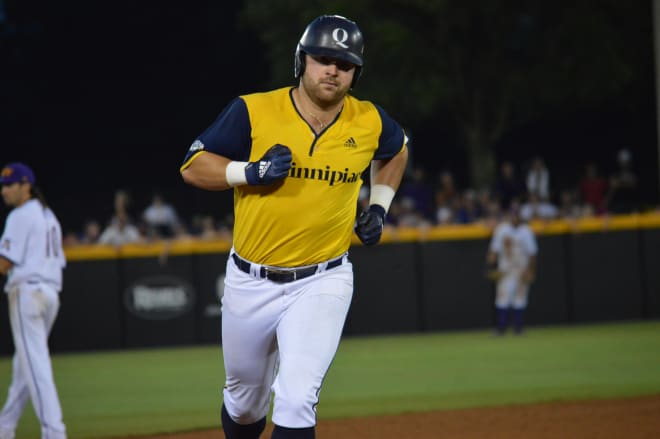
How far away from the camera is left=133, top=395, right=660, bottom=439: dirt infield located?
820cm

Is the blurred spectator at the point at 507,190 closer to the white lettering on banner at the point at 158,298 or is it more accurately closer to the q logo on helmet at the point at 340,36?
the white lettering on banner at the point at 158,298

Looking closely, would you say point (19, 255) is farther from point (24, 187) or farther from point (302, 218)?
point (302, 218)

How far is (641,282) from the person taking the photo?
57.6 feet

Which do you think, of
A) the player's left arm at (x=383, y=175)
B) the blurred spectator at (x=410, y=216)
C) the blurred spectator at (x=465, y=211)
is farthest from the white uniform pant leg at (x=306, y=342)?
the blurred spectator at (x=465, y=211)

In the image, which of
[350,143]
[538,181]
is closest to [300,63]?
[350,143]

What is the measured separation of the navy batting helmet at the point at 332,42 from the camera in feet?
17.9

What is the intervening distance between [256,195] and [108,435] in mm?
Answer: 4171

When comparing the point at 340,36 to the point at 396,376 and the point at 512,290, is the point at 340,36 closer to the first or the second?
the point at 396,376

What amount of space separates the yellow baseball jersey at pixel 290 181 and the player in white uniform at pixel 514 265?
10938 millimetres

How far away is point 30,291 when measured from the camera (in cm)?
812

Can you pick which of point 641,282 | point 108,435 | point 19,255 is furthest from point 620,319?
point 19,255

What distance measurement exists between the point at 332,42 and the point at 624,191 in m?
23.3

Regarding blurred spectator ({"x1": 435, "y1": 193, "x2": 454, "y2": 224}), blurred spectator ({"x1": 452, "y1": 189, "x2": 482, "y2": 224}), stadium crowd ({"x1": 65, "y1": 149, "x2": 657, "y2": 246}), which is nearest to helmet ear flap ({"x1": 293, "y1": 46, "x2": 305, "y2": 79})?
stadium crowd ({"x1": 65, "y1": 149, "x2": 657, "y2": 246})

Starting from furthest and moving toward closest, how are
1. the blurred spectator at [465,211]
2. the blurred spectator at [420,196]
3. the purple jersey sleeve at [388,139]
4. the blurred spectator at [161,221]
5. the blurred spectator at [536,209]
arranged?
the blurred spectator at [161,221] < the blurred spectator at [420,196] < the blurred spectator at [465,211] < the blurred spectator at [536,209] < the purple jersey sleeve at [388,139]
